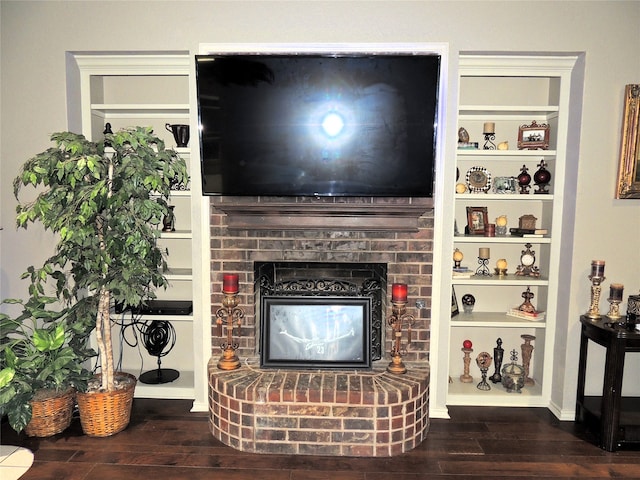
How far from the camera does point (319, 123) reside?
273 centimetres

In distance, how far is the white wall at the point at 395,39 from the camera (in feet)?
9.18

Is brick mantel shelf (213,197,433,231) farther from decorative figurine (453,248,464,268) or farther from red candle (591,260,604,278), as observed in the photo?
red candle (591,260,604,278)

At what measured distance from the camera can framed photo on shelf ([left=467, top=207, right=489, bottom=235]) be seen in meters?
3.26

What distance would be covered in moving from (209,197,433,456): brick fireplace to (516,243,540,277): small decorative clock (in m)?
0.78

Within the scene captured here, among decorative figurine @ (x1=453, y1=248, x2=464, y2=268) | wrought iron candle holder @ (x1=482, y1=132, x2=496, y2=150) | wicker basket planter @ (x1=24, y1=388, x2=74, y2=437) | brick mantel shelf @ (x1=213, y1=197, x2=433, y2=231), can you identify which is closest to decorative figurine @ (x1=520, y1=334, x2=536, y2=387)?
decorative figurine @ (x1=453, y1=248, x2=464, y2=268)

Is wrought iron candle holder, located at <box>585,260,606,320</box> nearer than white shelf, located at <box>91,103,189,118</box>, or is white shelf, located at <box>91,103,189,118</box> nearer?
wrought iron candle holder, located at <box>585,260,606,320</box>

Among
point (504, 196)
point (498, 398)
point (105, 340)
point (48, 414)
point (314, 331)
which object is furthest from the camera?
point (498, 398)

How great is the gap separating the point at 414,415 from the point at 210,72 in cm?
224

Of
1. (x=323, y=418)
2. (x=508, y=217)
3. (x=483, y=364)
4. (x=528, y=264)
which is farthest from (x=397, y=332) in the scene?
(x=508, y=217)

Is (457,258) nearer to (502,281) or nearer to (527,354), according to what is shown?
(502,281)

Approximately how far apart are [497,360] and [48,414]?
112 inches

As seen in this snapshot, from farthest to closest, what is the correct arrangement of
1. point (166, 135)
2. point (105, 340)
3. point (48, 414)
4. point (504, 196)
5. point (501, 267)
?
point (166, 135)
point (501, 267)
point (504, 196)
point (105, 340)
point (48, 414)

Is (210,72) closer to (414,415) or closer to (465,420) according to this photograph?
(414,415)

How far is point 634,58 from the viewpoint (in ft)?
9.22
